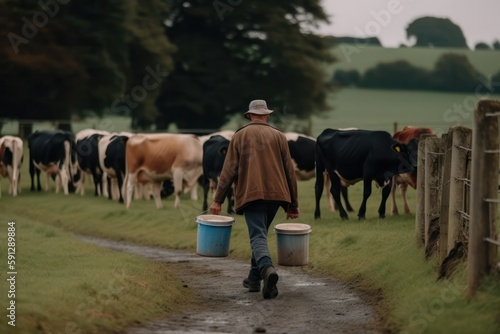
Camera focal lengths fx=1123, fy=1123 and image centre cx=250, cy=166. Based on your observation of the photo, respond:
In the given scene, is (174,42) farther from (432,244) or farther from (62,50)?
(432,244)

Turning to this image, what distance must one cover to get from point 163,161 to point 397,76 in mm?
47676

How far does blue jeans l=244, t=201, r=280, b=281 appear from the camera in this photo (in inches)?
501

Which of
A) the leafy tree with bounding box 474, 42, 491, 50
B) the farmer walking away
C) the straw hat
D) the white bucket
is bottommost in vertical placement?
the white bucket

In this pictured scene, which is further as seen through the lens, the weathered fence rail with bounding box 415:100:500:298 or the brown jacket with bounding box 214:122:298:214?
the brown jacket with bounding box 214:122:298:214

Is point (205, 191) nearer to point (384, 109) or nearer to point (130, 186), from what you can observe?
point (130, 186)

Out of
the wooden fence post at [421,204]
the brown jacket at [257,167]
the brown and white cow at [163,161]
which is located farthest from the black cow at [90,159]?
the brown jacket at [257,167]

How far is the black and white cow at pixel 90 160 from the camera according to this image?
34.3 meters

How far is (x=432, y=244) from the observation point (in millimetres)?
13586

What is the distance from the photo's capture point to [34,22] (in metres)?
50.2

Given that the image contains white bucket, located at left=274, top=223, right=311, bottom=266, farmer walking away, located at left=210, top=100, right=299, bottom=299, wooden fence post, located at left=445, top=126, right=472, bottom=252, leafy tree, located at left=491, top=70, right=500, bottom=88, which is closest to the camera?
wooden fence post, located at left=445, top=126, right=472, bottom=252

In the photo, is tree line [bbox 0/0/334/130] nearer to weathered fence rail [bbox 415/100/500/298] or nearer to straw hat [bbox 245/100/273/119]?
weathered fence rail [bbox 415/100/500/298]

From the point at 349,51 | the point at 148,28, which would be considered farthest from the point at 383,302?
the point at 349,51

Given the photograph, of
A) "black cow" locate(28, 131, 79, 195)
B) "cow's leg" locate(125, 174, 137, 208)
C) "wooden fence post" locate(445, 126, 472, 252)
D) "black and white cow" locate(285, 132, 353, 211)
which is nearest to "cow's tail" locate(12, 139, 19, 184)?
"black cow" locate(28, 131, 79, 195)

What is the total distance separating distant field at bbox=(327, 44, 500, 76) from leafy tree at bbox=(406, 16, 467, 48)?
6.19ft
